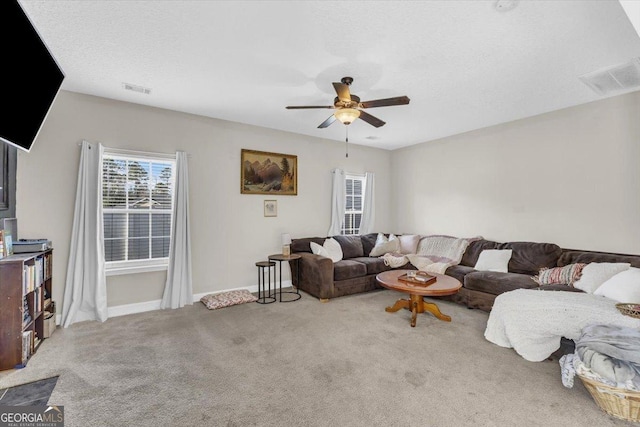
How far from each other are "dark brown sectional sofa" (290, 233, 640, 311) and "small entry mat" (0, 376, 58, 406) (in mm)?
2924

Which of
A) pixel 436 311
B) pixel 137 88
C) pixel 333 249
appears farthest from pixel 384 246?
pixel 137 88

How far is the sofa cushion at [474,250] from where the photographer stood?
4.54 meters

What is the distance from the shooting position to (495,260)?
13.8 ft

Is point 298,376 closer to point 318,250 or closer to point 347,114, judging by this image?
point 347,114

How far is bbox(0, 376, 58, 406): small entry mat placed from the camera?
198cm

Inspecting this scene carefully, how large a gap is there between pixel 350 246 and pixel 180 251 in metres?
2.77

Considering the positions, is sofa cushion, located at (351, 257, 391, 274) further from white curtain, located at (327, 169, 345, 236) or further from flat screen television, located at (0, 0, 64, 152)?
flat screen television, located at (0, 0, 64, 152)

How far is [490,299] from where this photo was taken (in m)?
3.69

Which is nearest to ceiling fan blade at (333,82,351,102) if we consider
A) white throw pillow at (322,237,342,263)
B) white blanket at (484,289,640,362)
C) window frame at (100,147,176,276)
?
white blanket at (484,289,640,362)

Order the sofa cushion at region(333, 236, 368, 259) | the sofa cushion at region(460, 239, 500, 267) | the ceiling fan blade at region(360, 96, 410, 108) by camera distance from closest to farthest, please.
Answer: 1. the ceiling fan blade at region(360, 96, 410, 108)
2. the sofa cushion at region(460, 239, 500, 267)
3. the sofa cushion at region(333, 236, 368, 259)

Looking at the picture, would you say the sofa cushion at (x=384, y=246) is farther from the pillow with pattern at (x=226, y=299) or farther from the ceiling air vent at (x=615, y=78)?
the ceiling air vent at (x=615, y=78)

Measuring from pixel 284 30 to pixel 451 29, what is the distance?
1.31 metres

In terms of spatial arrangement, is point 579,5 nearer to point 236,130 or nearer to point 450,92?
point 450,92

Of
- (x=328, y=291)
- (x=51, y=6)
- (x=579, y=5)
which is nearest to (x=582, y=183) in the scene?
(x=579, y=5)
